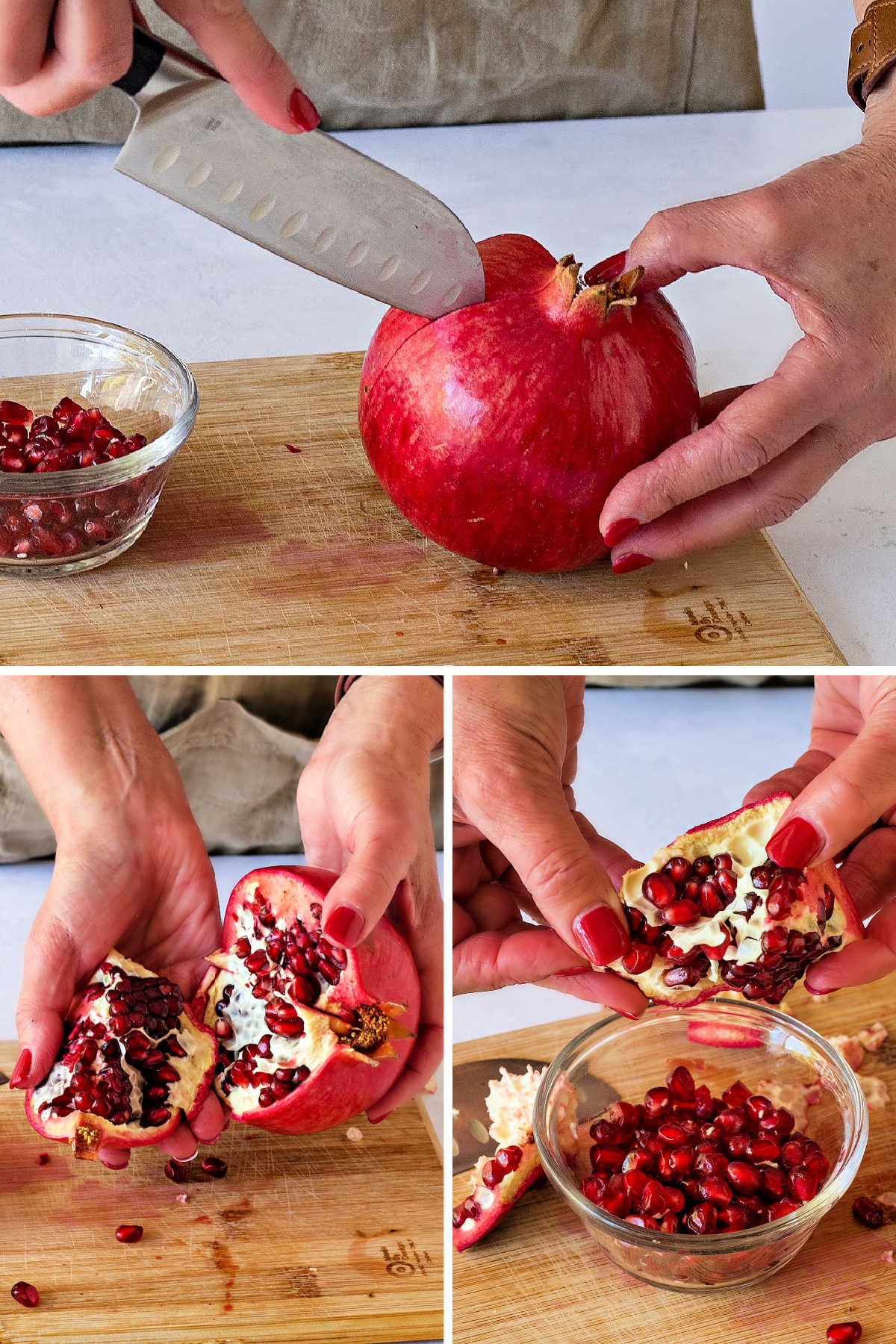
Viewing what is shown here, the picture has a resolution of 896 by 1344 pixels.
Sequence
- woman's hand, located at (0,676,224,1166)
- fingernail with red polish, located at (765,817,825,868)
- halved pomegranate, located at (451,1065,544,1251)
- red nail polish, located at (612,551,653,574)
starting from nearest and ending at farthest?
1. fingernail with red polish, located at (765,817,825,868)
2. halved pomegranate, located at (451,1065,544,1251)
3. red nail polish, located at (612,551,653,574)
4. woman's hand, located at (0,676,224,1166)

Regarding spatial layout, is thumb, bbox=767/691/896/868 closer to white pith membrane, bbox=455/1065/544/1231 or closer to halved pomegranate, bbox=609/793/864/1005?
halved pomegranate, bbox=609/793/864/1005

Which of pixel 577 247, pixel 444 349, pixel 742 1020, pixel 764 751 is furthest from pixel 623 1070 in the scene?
pixel 577 247

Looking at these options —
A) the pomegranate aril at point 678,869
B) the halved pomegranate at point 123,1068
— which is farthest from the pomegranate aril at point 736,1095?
the halved pomegranate at point 123,1068

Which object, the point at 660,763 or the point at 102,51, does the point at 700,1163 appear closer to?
the point at 660,763

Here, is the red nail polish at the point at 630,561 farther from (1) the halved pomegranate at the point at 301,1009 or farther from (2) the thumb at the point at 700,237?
(1) the halved pomegranate at the point at 301,1009

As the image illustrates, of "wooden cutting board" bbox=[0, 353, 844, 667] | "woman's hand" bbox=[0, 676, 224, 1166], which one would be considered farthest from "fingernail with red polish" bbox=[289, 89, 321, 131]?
"woman's hand" bbox=[0, 676, 224, 1166]

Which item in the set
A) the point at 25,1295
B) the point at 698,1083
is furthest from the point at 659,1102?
the point at 25,1295

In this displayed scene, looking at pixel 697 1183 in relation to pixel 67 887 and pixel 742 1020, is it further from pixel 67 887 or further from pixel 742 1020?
pixel 67 887
